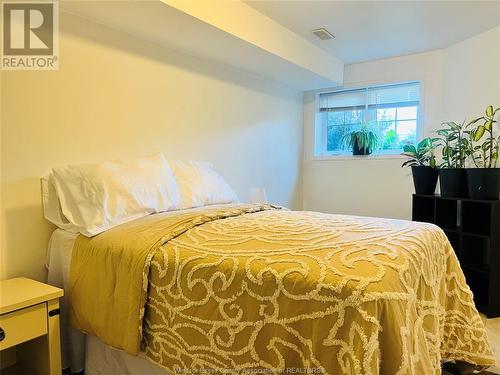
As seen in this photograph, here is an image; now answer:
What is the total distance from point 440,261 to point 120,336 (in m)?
1.57

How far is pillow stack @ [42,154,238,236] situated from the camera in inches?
74.1

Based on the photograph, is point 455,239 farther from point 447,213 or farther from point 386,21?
point 386,21

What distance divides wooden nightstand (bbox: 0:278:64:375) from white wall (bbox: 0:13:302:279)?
36 centimetres

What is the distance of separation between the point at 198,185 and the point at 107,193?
764 mm

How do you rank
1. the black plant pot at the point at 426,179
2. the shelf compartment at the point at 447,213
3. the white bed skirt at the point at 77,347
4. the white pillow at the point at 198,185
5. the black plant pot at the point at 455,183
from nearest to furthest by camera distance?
1. the white bed skirt at the point at 77,347
2. the white pillow at the point at 198,185
3. the black plant pot at the point at 455,183
4. the shelf compartment at the point at 447,213
5. the black plant pot at the point at 426,179

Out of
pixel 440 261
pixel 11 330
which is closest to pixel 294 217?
pixel 440 261

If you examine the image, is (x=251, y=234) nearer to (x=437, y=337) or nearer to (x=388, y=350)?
(x=388, y=350)

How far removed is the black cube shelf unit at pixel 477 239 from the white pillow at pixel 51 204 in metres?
2.89

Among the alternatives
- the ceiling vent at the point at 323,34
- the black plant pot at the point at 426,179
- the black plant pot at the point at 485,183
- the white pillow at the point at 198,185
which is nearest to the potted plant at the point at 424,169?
the black plant pot at the point at 426,179

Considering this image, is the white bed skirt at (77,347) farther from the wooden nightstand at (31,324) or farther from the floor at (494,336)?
the floor at (494,336)

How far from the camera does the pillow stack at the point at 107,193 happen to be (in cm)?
188

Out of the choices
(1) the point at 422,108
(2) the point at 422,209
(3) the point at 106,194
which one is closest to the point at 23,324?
(3) the point at 106,194

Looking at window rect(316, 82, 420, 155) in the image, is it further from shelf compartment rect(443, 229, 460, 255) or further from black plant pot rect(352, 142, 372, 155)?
shelf compartment rect(443, 229, 460, 255)

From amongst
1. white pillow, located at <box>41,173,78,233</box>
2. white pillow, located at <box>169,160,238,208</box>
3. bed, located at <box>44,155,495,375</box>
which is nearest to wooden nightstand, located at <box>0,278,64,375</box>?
bed, located at <box>44,155,495,375</box>
